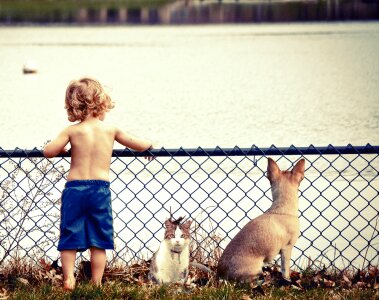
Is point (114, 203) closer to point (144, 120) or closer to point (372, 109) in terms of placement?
point (144, 120)

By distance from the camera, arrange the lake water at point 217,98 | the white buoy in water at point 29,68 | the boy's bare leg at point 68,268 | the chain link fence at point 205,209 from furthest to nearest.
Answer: the white buoy in water at point 29,68, the lake water at point 217,98, the chain link fence at point 205,209, the boy's bare leg at point 68,268

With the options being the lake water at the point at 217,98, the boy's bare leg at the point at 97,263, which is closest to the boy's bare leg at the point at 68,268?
the boy's bare leg at the point at 97,263

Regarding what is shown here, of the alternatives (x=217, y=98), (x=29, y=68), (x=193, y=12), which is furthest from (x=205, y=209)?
(x=193, y=12)

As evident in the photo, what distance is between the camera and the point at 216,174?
9.46m

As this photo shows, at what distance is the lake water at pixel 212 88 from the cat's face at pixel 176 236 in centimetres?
84

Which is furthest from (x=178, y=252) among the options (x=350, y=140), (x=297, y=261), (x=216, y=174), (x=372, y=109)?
(x=372, y=109)

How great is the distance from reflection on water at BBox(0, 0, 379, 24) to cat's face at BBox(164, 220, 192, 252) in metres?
53.4

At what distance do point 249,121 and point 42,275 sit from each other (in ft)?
30.1

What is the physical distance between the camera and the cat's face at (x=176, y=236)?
4723 millimetres

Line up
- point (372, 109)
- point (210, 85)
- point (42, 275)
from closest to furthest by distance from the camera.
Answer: point (42, 275) < point (372, 109) < point (210, 85)

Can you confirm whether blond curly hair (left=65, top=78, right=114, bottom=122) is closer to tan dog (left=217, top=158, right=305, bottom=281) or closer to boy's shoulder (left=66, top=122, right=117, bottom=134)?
boy's shoulder (left=66, top=122, right=117, bottom=134)

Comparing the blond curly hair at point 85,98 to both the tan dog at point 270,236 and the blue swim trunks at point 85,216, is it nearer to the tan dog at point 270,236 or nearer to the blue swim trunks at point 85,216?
the blue swim trunks at point 85,216

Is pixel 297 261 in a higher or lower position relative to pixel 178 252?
lower

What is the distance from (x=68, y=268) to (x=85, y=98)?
950mm
